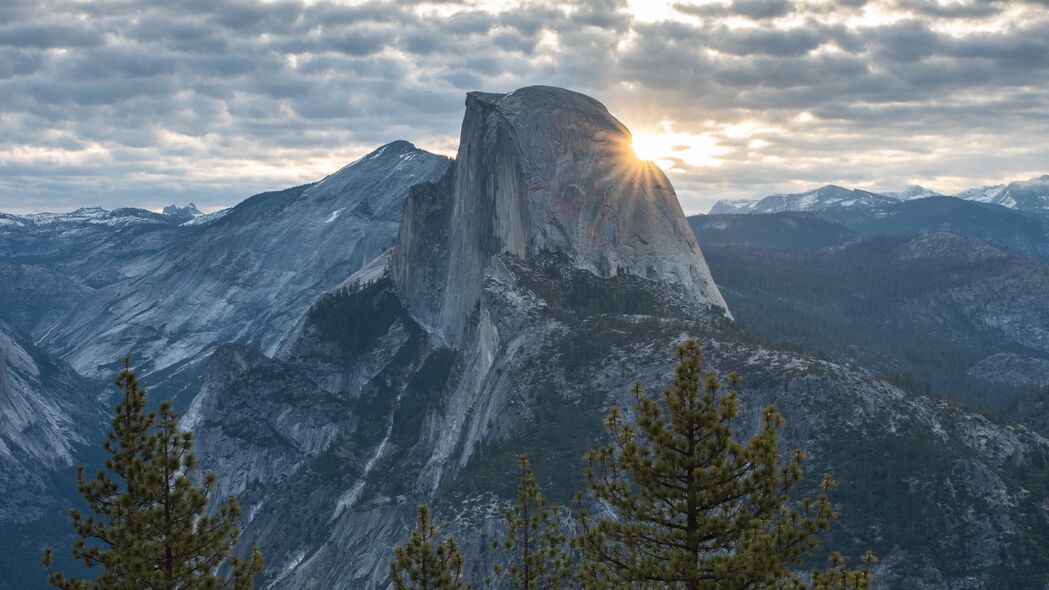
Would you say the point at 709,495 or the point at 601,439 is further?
the point at 601,439

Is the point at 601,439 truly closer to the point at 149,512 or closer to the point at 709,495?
the point at 149,512

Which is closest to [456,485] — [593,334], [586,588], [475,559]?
[475,559]

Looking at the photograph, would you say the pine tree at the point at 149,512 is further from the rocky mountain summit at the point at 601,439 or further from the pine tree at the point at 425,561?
the rocky mountain summit at the point at 601,439

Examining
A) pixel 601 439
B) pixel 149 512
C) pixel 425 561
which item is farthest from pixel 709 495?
pixel 601 439

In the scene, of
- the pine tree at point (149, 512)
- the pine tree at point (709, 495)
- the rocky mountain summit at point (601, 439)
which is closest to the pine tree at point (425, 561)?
the pine tree at point (149, 512)

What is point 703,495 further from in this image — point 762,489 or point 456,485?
point 456,485

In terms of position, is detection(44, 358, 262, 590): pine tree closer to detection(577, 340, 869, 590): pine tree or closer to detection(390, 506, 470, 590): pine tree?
detection(390, 506, 470, 590): pine tree
